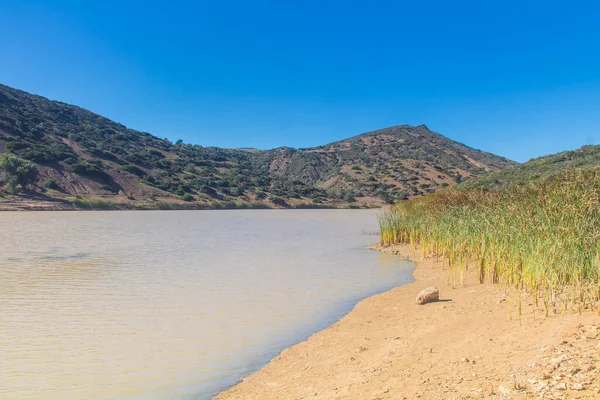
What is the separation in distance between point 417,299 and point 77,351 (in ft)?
17.2

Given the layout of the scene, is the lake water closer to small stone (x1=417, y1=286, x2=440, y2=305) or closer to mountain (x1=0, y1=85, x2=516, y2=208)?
small stone (x1=417, y1=286, x2=440, y2=305)

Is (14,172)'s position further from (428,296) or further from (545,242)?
(545,242)

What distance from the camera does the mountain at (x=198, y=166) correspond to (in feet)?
160

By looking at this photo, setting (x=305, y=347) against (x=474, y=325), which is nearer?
(x=474, y=325)

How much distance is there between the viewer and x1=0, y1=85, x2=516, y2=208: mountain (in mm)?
48625

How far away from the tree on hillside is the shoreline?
137 feet

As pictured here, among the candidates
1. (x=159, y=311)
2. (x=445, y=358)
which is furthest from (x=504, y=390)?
(x=159, y=311)

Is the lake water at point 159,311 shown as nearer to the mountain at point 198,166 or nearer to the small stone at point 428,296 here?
the small stone at point 428,296

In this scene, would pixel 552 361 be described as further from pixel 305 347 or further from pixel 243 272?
pixel 243 272

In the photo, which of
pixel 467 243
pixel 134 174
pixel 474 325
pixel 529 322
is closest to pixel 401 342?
pixel 474 325

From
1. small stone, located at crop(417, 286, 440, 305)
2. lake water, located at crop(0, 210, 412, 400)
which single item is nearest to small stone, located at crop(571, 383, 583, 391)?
lake water, located at crop(0, 210, 412, 400)

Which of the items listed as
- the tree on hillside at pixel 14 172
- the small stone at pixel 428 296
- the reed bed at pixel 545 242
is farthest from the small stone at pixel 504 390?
the tree on hillside at pixel 14 172

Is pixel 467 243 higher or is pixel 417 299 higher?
pixel 467 243

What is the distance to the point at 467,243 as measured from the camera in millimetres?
10250
